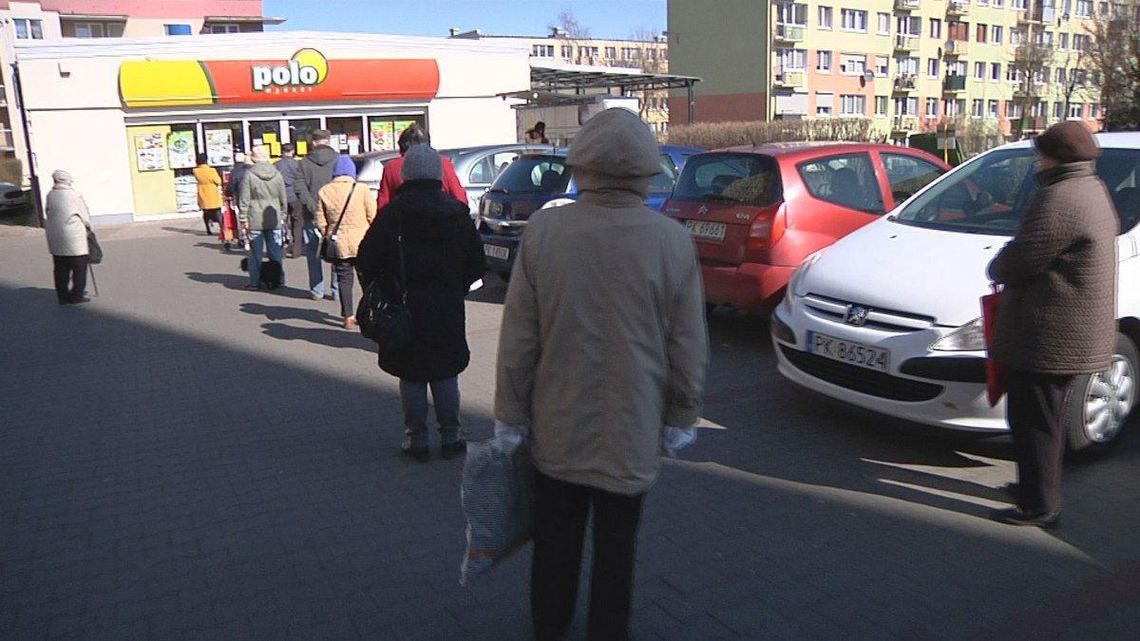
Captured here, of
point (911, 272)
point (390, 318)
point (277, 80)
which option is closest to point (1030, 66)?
point (277, 80)

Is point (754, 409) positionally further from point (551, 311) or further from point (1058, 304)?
point (551, 311)

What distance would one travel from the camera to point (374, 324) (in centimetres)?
511

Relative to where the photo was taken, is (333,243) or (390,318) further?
(333,243)

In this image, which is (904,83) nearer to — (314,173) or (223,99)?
(223,99)

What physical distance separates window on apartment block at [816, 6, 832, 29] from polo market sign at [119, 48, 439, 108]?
42.7 metres

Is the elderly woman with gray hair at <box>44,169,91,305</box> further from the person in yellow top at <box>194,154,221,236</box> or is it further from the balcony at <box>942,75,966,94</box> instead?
the balcony at <box>942,75,966,94</box>

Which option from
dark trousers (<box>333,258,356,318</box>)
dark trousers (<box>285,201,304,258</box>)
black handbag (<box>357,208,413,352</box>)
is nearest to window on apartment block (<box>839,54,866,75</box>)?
dark trousers (<box>285,201,304,258</box>)

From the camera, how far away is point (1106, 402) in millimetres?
4910

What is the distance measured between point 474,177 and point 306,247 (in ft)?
10.3

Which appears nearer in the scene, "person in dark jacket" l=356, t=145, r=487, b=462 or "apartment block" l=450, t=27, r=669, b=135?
"person in dark jacket" l=356, t=145, r=487, b=462

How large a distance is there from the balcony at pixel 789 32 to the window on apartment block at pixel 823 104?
4204mm

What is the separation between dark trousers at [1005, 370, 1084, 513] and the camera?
407cm

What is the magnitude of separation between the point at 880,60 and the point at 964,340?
2623 inches

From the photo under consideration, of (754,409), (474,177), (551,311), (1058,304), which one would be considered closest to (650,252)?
(551,311)
